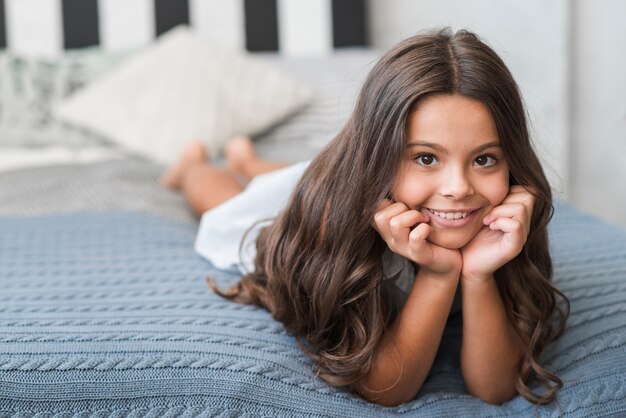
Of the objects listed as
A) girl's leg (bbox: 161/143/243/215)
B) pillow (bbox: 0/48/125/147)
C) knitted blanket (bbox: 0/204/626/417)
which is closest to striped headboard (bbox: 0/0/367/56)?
pillow (bbox: 0/48/125/147)

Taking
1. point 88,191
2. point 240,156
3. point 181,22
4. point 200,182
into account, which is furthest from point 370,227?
point 181,22

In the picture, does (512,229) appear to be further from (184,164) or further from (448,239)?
(184,164)

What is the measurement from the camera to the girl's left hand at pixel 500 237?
3.00 feet

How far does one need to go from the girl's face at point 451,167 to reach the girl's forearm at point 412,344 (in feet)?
0.21

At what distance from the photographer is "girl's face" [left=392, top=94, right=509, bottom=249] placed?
887mm

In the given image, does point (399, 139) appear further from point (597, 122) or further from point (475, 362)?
point (597, 122)

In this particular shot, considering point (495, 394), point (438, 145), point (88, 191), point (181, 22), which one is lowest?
point (495, 394)

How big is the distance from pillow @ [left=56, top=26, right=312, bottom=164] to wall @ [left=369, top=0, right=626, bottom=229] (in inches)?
20.9

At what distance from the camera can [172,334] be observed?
982mm

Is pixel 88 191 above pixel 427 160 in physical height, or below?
below

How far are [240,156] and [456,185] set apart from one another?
1.17 metres

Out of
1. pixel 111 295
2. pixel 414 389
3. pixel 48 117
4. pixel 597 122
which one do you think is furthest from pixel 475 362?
pixel 48 117

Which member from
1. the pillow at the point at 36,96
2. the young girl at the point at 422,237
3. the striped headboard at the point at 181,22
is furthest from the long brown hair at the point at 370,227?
the striped headboard at the point at 181,22

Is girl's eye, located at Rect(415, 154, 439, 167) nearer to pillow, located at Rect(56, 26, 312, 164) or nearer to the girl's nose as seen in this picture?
the girl's nose
